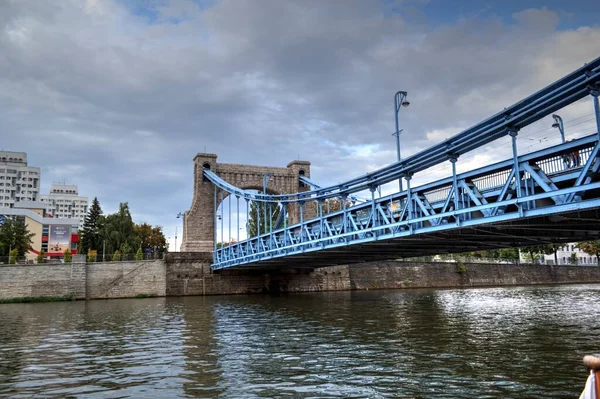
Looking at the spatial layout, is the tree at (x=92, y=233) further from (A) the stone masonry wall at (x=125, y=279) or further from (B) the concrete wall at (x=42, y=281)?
(B) the concrete wall at (x=42, y=281)

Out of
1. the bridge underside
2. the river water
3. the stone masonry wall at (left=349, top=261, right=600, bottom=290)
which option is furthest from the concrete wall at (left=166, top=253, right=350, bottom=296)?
the river water

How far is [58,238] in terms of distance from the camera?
65.2 m

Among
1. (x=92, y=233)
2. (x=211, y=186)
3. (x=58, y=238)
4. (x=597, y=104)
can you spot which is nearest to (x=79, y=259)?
(x=211, y=186)

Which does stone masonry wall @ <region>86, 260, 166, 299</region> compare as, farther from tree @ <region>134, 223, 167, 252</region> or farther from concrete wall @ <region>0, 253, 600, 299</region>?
tree @ <region>134, 223, 167, 252</region>

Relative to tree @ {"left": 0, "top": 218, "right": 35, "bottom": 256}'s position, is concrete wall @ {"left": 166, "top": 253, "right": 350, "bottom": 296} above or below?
below

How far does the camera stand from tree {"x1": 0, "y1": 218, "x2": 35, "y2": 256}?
53625 mm

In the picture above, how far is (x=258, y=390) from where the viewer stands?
9695 millimetres

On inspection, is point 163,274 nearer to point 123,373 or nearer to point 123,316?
point 123,316

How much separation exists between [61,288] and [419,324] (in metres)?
33.5

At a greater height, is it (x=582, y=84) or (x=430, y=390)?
(x=582, y=84)

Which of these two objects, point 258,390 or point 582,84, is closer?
point 258,390

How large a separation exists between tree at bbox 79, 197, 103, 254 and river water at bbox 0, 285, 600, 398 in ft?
153

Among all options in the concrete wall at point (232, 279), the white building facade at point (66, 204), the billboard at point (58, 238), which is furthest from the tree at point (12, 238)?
the white building facade at point (66, 204)

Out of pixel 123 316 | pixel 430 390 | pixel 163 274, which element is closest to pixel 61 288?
pixel 163 274
